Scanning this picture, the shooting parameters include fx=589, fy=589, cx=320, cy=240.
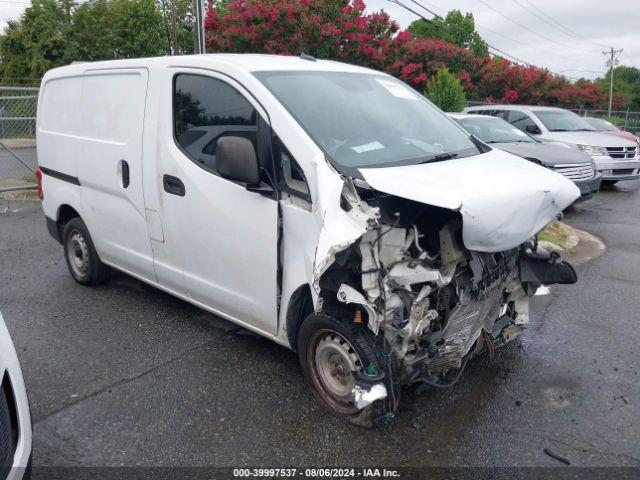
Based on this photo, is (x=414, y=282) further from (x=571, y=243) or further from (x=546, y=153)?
(x=546, y=153)

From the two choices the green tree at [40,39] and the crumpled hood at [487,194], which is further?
the green tree at [40,39]

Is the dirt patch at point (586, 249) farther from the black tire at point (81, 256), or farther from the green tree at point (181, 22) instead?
the green tree at point (181, 22)

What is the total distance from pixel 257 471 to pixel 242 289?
1151 millimetres

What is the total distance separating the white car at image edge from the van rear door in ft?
6.53

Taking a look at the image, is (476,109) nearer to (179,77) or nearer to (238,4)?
(238,4)

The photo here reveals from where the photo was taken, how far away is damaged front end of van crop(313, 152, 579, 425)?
2.90 metres

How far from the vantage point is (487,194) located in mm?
2969

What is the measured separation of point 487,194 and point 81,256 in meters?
4.04

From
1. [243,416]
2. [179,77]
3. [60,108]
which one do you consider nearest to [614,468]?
[243,416]

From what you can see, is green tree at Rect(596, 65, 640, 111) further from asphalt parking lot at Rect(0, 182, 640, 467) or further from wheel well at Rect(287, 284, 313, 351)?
wheel well at Rect(287, 284, 313, 351)

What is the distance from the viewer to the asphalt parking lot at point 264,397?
3.11 m

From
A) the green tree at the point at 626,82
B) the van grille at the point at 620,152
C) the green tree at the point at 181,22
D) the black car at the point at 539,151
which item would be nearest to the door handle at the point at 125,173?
the black car at the point at 539,151

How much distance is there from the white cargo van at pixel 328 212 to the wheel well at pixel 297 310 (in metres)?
0.01

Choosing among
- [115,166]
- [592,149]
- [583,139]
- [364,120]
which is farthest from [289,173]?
[583,139]
